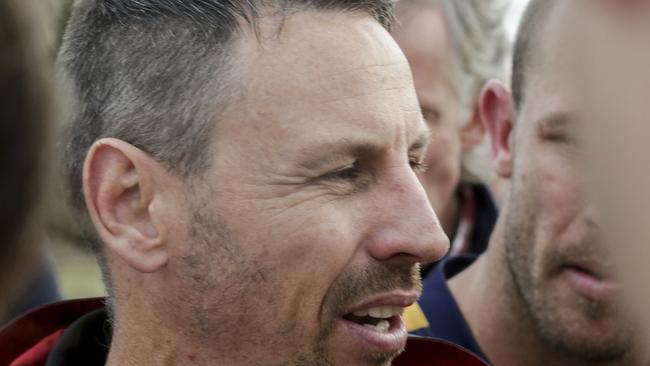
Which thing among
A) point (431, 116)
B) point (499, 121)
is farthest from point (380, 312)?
point (431, 116)

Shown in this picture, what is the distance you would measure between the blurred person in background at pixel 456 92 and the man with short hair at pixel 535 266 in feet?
3.92

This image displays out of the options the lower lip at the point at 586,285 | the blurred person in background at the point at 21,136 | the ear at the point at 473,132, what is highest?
the blurred person in background at the point at 21,136

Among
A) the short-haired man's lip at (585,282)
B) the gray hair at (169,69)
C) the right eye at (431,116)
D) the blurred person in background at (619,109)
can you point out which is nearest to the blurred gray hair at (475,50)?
the right eye at (431,116)

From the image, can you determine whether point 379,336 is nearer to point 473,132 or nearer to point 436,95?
point 436,95

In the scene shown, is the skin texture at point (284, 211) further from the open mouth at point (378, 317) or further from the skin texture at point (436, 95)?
the skin texture at point (436, 95)

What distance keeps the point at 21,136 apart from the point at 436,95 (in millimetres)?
3681

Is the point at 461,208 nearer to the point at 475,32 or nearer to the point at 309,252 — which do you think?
the point at 475,32

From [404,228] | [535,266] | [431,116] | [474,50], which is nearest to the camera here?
[404,228]

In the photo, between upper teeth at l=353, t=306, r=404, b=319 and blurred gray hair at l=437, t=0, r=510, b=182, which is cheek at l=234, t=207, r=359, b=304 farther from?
blurred gray hair at l=437, t=0, r=510, b=182

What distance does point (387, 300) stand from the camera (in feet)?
6.84

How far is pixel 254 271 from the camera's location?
2.10m

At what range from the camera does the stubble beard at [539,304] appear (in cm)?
277

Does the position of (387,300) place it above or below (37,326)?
above

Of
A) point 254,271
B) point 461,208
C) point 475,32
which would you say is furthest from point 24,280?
point 475,32
